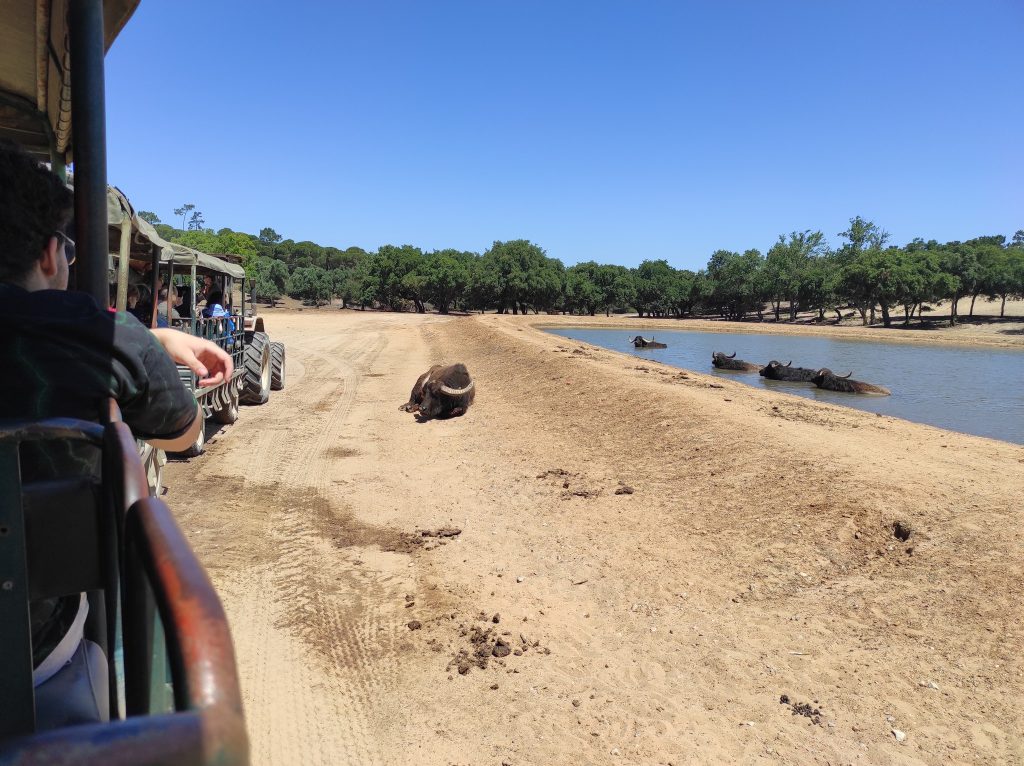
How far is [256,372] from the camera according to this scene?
11.6 metres

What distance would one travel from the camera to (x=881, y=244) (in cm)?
9019

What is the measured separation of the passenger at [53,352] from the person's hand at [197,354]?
195mm

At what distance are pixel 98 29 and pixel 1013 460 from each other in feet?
30.1

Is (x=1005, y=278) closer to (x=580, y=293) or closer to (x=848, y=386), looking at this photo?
(x=580, y=293)

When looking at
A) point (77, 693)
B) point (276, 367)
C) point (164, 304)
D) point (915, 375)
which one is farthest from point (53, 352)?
point (915, 375)

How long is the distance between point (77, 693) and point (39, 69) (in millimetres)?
3398

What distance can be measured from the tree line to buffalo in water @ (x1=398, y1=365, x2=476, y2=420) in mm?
48409

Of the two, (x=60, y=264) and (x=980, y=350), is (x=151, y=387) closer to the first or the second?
(x=60, y=264)

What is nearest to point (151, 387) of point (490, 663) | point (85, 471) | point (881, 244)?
point (85, 471)

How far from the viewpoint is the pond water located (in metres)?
16.2

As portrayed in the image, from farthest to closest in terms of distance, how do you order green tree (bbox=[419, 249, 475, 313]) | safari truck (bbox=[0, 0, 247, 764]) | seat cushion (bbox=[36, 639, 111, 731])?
green tree (bbox=[419, 249, 475, 313]), seat cushion (bbox=[36, 639, 111, 731]), safari truck (bbox=[0, 0, 247, 764])

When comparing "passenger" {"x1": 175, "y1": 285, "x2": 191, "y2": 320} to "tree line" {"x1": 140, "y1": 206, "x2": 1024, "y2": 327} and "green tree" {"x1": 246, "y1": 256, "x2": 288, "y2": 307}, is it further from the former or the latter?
"green tree" {"x1": 246, "y1": 256, "x2": 288, "y2": 307}

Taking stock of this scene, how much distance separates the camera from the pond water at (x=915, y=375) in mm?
16219

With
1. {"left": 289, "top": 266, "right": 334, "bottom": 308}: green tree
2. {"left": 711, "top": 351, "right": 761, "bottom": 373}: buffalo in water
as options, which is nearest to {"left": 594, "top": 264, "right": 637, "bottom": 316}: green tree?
{"left": 289, "top": 266, "right": 334, "bottom": 308}: green tree
